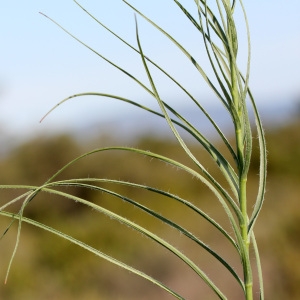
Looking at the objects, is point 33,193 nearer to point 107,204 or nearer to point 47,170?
point 107,204

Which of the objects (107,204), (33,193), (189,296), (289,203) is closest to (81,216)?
(107,204)

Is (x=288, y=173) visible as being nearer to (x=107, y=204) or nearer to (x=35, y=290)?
(x=107, y=204)

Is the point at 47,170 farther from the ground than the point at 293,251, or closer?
farther from the ground

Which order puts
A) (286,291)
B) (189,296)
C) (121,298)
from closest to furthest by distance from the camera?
(286,291) < (189,296) < (121,298)

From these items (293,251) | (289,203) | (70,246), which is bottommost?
(293,251)

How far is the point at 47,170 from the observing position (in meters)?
10.9

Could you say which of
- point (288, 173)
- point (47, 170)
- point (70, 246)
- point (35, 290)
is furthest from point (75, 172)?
point (35, 290)

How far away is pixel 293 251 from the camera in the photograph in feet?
18.6

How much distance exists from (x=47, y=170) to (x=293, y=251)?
5760 mm

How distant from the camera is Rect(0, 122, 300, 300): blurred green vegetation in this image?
6113 mm

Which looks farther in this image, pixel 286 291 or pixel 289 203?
pixel 289 203

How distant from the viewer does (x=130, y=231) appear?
7.84m

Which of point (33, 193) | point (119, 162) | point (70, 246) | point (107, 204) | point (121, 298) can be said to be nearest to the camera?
point (33, 193)

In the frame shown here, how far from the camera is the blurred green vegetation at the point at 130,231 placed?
6113mm
